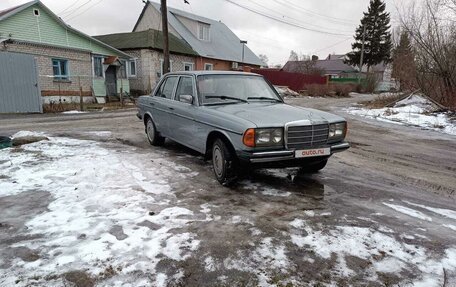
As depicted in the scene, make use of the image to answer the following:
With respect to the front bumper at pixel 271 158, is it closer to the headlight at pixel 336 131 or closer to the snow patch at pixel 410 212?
the headlight at pixel 336 131

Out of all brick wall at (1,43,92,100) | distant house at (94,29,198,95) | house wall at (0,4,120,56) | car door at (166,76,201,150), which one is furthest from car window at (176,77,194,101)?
distant house at (94,29,198,95)

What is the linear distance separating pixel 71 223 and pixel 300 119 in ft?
10.2

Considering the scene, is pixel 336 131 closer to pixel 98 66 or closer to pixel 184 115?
pixel 184 115

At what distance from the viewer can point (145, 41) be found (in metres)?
25.9

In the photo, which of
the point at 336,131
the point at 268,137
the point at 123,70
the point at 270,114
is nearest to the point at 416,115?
the point at 336,131

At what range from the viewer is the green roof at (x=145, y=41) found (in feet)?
84.5

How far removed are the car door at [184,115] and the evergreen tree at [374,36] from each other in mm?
52235

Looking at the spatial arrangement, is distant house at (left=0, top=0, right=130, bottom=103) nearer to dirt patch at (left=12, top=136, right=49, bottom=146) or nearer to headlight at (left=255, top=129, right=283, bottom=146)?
dirt patch at (left=12, top=136, right=49, bottom=146)

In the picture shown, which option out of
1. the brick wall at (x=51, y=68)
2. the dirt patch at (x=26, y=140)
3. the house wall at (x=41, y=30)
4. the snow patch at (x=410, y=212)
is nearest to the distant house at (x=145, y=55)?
the house wall at (x=41, y=30)

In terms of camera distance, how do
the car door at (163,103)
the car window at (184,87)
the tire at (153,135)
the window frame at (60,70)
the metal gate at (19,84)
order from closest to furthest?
1. the car window at (184,87)
2. the car door at (163,103)
3. the tire at (153,135)
4. the metal gate at (19,84)
5. the window frame at (60,70)

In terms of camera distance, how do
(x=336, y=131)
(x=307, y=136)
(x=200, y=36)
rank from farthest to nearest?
(x=200, y=36), (x=336, y=131), (x=307, y=136)

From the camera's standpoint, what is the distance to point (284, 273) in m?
2.83

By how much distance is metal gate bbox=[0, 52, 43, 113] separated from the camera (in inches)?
564

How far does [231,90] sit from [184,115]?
→ 37.6 inches
